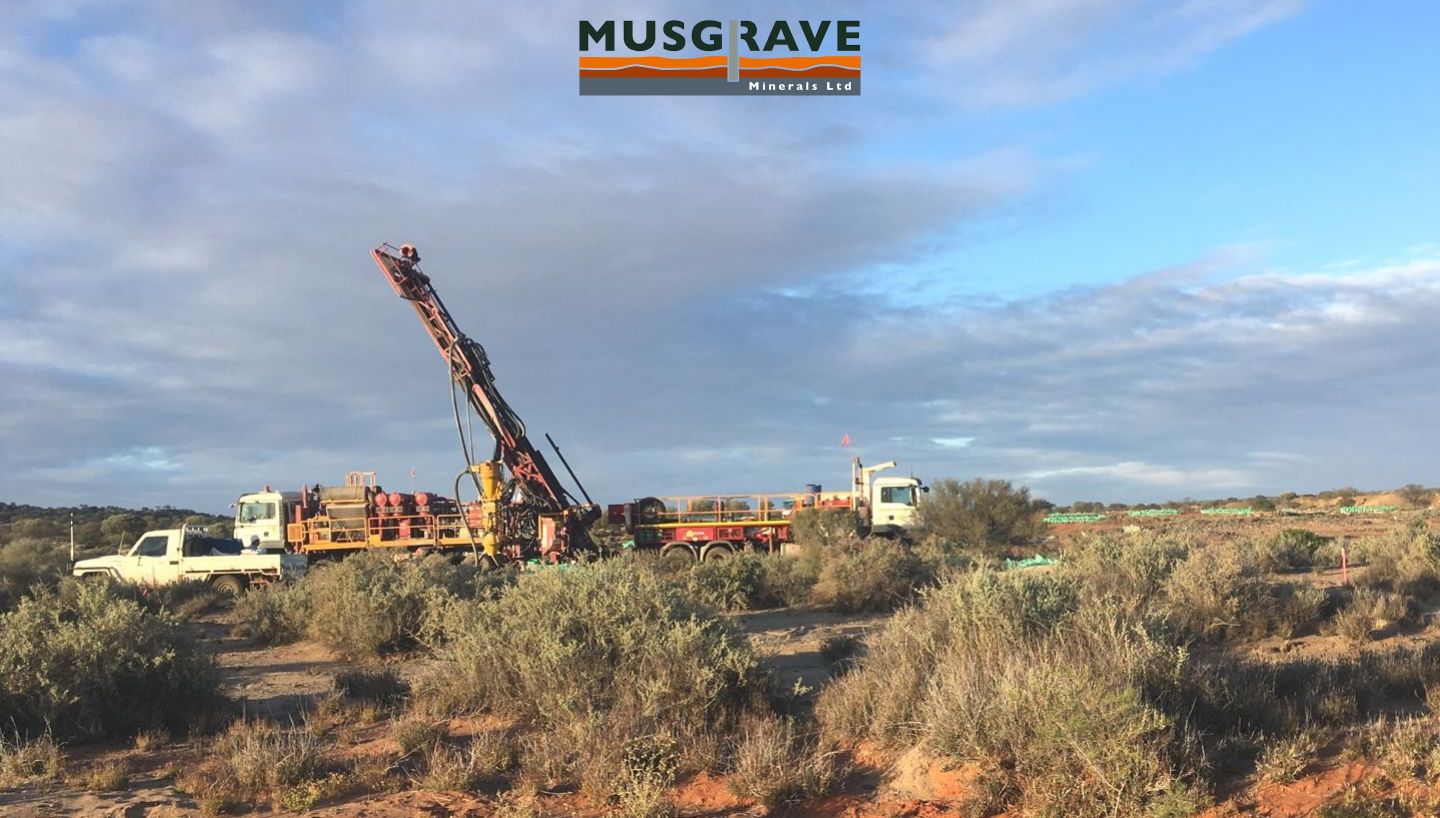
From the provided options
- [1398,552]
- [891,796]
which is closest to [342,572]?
[891,796]

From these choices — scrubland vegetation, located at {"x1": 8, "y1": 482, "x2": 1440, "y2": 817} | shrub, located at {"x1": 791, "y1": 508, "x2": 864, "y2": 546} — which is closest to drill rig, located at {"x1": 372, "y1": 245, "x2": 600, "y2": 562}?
shrub, located at {"x1": 791, "y1": 508, "x2": 864, "y2": 546}

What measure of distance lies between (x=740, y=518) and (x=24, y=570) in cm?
1728

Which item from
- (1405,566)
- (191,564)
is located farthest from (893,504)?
(191,564)

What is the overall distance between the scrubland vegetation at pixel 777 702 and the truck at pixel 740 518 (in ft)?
51.7

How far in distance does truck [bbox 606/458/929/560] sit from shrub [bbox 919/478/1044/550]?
0.63 meters

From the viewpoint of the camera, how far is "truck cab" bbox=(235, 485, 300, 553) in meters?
29.0

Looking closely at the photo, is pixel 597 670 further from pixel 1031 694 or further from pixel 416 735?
pixel 1031 694

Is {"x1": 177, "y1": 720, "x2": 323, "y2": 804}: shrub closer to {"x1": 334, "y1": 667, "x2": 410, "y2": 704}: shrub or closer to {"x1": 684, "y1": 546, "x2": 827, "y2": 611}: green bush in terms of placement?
{"x1": 334, "y1": 667, "x2": 410, "y2": 704}: shrub

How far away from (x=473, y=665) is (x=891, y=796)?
13.8 feet

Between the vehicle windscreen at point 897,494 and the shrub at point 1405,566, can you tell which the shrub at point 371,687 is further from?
the vehicle windscreen at point 897,494

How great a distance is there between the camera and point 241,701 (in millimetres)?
10875

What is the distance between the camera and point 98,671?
9445 millimetres

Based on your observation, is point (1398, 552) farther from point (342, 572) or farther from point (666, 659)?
point (342, 572)

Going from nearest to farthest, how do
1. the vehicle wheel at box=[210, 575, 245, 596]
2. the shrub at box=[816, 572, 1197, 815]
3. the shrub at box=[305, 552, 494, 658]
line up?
the shrub at box=[816, 572, 1197, 815] < the shrub at box=[305, 552, 494, 658] < the vehicle wheel at box=[210, 575, 245, 596]
